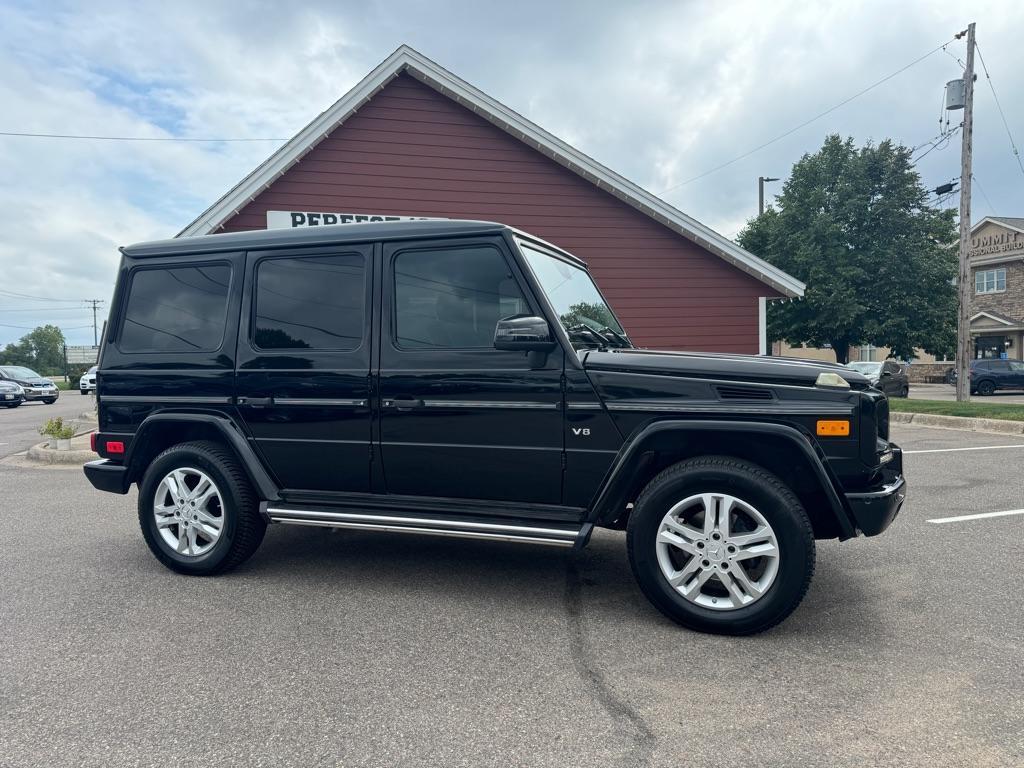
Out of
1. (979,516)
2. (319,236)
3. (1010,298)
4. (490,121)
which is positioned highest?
(490,121)

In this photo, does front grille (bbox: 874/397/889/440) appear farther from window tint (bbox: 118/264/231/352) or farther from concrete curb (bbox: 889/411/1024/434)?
concrete curb (bbox: 889/411/1024/434)

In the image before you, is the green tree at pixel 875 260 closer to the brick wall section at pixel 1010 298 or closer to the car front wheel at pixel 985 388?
the car front wheel at pixel 985 388

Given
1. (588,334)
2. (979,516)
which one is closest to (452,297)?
(588,334)

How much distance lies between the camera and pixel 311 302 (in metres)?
4.12

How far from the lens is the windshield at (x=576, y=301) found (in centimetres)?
388

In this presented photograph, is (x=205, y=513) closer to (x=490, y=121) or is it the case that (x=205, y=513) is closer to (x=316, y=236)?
(x=316, y=236)

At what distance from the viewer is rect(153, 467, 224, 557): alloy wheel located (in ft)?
14.0

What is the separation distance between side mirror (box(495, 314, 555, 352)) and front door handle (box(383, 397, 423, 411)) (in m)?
0.65

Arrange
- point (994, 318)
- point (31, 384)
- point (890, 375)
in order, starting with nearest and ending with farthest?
1. point (890, 375)
2. point (31, 384)
3. point (994, 318)

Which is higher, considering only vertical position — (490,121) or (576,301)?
(490,121)

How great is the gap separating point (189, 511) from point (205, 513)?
100 mm

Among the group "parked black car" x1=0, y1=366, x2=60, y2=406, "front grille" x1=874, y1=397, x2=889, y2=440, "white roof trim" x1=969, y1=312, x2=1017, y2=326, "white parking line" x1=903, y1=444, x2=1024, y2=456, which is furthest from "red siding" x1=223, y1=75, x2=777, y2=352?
"white roof trim" x1=969, y1=312, x2=1017, y2=326

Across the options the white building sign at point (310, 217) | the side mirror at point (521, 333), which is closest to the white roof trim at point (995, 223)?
the white building sign at point (310, 217)

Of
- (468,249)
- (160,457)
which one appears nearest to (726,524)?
(468,249)
